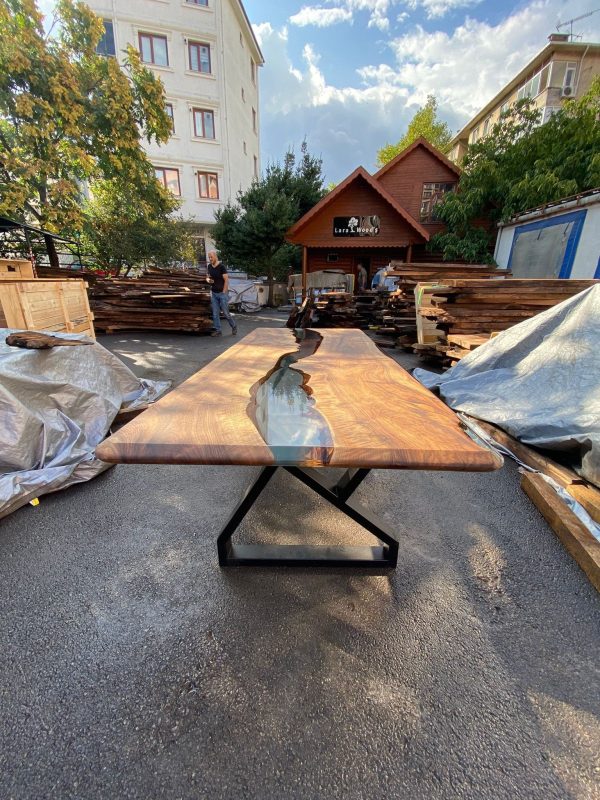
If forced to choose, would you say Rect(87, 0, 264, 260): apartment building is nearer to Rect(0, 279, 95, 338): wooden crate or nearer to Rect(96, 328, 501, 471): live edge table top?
Rect(0, 279, 95, 338): wooden crate

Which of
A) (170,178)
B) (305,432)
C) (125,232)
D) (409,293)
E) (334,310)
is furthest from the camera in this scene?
(170,178)

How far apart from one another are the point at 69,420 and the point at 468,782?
2.84 meters

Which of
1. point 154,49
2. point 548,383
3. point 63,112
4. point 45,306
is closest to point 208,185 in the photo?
point 154,49

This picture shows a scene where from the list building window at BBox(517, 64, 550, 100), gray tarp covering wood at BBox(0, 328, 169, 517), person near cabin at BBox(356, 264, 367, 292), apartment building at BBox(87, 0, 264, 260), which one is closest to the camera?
gray tarp covering wood at BBox(0, 328, 169, 517)

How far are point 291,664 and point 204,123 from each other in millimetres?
21063

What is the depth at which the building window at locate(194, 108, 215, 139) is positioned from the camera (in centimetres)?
1606

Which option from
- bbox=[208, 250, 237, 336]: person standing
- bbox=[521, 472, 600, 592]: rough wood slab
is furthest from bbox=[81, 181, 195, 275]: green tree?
bbox=[521, 472, 600, 592]: rough wood slab

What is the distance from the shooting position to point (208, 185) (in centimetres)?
1692

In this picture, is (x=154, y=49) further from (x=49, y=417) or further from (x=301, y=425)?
(x=301, y=425)

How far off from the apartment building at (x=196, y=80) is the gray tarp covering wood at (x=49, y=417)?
16.4m

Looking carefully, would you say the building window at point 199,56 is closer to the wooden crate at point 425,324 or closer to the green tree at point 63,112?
the green tree at point 63,112

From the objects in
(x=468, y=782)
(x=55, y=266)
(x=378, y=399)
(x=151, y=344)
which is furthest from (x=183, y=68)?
(x=468, y=782)

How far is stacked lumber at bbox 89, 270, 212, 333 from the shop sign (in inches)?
219

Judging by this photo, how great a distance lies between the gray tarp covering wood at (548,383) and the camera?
228 cm
